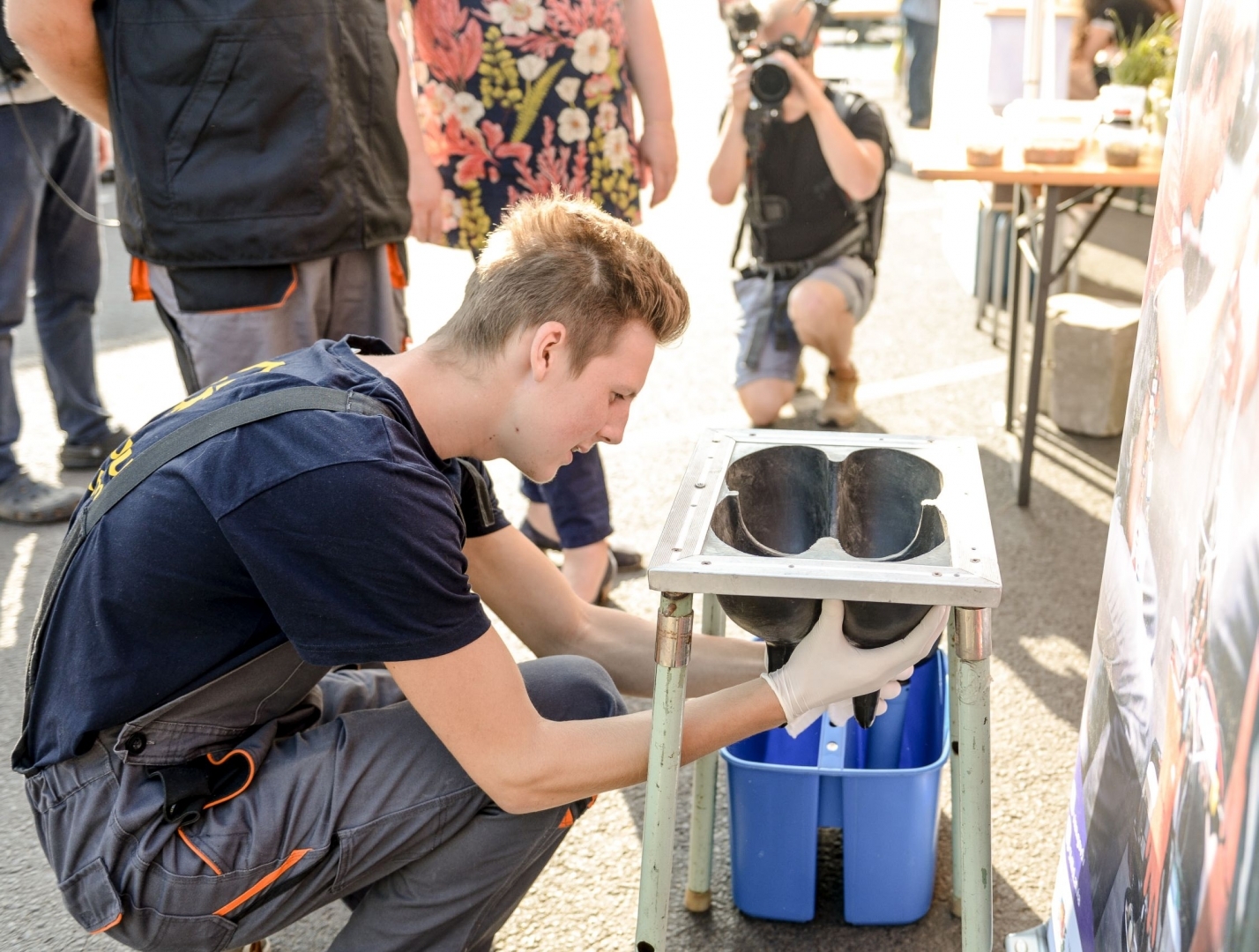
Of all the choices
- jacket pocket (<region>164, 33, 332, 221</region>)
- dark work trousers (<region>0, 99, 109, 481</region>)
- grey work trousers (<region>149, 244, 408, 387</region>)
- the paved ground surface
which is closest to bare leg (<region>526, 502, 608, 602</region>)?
the paved ground surface

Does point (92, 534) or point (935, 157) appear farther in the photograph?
point (935, 157)

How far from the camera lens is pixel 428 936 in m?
1.51

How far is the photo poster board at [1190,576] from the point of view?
2.88 feet

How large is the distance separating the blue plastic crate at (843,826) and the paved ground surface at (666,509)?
0.18 ft

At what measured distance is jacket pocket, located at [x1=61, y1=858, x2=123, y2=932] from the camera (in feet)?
4.50

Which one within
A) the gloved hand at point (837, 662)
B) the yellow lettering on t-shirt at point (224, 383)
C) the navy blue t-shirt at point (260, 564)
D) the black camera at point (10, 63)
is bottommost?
the gloved hand at point (837, 662)

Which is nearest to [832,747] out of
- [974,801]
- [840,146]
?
[974,801]

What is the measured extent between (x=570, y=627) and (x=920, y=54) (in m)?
5.30

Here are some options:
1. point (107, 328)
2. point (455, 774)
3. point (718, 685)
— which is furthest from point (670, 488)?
point (107, 328)

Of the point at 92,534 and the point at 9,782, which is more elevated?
Result: the point at 92,534

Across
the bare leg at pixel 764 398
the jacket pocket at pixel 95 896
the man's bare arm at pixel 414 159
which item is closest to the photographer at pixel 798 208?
the bare leg at pixel 764 398

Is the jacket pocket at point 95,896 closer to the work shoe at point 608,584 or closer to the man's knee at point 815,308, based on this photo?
the work shoe at point 608,584

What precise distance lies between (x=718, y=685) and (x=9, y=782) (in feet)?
4.39

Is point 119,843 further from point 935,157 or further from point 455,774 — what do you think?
point 935,157
